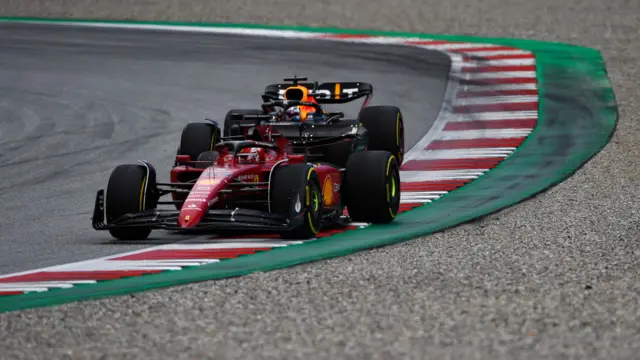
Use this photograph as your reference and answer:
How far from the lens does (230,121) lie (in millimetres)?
13570

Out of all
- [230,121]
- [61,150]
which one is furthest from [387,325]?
[61,150]

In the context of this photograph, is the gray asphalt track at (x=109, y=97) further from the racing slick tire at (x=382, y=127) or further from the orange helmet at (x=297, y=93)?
the racing slick tire at (x=382, y=127)

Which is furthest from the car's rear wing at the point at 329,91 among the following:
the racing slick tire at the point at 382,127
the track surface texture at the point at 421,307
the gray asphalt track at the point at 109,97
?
the track surface texture at the point at 421,307

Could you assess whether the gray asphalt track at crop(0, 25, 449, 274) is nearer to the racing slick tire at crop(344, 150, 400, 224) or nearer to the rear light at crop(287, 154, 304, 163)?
the rear light at crop(287, 154, 304, 163)

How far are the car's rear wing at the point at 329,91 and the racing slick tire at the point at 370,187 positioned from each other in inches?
72.4

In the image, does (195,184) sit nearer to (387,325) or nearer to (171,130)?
(387,325)

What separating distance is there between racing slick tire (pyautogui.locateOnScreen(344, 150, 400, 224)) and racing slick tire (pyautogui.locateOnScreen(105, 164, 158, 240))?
1.82m

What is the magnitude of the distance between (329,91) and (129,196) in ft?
10.9

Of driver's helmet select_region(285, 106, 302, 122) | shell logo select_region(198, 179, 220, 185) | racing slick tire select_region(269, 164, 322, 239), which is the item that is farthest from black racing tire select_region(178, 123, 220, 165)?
racing slick tire select_region(269, 164, 322, 239)

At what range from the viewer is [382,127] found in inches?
534

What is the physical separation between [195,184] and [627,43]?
1676 centimetres

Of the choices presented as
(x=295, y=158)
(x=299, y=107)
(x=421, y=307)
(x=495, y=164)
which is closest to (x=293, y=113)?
(x=299, y=107)

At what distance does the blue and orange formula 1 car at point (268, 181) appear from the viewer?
1049 cm

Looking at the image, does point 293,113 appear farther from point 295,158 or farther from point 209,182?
point 209,182
